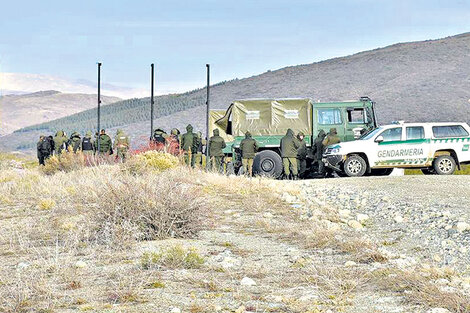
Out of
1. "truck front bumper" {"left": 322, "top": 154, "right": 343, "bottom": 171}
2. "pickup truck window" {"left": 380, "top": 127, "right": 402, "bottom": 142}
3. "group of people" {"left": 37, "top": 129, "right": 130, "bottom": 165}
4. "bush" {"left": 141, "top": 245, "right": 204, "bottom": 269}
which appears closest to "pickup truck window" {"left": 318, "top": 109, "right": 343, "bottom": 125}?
"truck front bumper" {"left": 322, "top": 154, "right": 343, "bottom": 171}

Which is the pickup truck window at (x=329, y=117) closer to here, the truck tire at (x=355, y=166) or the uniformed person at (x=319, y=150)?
the uniformed person at (x=319, y=150)

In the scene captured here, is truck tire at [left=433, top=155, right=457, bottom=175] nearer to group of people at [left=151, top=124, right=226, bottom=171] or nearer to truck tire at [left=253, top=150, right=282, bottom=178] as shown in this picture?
truck tire at [left=253, top=150, right=282, bottom=178]

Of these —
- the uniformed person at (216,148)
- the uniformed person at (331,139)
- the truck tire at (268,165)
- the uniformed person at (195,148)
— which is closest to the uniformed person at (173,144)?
the uniformed person at (195,148)

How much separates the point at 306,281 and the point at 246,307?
1.27m

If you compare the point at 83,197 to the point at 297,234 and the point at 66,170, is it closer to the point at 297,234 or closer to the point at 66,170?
the point at 297,234

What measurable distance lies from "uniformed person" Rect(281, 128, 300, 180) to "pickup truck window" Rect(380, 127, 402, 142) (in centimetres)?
269

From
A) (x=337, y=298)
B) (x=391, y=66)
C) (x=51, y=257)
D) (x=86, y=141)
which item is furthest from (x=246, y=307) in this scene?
(x=391, y=66)

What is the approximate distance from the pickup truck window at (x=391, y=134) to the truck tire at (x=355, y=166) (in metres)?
1.01

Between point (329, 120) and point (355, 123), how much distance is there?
0.92 metres

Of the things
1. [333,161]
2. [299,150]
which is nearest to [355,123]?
[299,150]

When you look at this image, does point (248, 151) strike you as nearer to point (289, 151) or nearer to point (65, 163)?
point (289, 151)

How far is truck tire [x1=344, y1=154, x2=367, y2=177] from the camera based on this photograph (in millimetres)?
24312

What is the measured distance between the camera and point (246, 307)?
22.8 feet

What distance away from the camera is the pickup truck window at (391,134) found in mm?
24047
